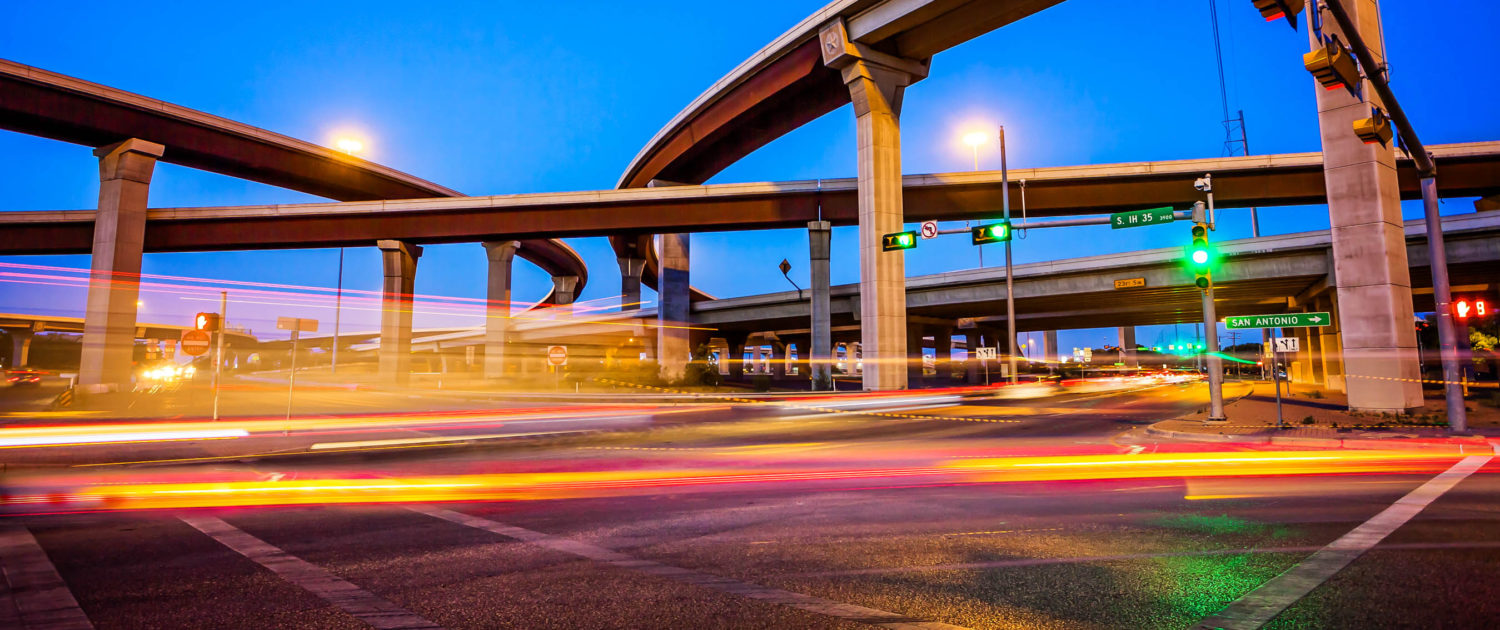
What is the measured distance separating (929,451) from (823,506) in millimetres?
5722

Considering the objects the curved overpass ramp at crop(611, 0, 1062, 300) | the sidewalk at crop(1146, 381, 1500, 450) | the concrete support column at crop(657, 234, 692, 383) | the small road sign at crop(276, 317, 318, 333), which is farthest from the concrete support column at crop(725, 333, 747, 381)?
the sidewalk at crop(1146, 381, 1500, 450)

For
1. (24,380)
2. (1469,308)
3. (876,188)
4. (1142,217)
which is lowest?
(24,380)

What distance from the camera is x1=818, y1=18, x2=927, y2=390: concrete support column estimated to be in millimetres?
31547

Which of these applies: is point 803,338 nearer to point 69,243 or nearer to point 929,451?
point 69,243

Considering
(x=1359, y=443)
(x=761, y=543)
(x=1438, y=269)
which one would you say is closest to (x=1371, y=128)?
(x=1359, y=443)

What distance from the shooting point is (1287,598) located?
4.23 meters

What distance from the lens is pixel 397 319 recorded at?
157ft

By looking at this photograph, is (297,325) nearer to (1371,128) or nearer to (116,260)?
(116,260)

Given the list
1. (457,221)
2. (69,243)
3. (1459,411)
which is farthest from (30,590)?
(69,243)

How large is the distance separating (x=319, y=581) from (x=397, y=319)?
158 ft

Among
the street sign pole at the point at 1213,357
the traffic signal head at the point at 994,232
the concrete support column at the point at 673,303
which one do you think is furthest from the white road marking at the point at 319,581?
the concrete support column at the point at 673,303

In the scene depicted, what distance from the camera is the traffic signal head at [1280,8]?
25.1 feet

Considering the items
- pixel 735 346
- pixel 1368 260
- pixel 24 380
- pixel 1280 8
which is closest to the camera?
pixel 1280 8

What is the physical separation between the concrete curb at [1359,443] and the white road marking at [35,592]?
16.8m
